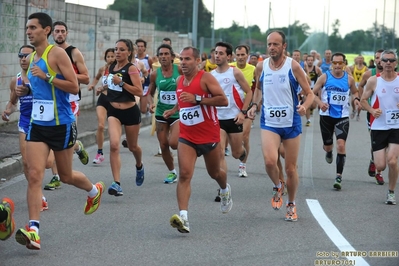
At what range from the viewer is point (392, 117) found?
449 inches

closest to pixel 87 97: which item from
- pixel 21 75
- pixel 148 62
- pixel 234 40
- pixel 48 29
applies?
pixel 148 62

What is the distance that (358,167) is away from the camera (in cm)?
1519

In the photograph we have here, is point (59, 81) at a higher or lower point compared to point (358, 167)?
higher

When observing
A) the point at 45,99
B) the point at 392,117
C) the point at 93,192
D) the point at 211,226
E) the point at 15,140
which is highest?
the point at 45,99

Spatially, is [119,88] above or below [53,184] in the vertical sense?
above

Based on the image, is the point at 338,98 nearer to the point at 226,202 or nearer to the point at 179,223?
the point at 226,202

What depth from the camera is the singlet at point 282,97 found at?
31.7 ft

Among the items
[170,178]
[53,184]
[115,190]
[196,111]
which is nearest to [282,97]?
[196,111]

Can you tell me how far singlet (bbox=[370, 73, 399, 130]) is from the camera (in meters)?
11.4

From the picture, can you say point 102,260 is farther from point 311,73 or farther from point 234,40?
point 234,40

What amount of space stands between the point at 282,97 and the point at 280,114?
0.63 ft

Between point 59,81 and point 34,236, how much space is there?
1428 mm

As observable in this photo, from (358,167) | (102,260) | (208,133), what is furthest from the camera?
(358,167)

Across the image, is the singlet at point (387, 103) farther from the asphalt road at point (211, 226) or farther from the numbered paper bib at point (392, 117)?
the asphalt road at point (211, 226)
